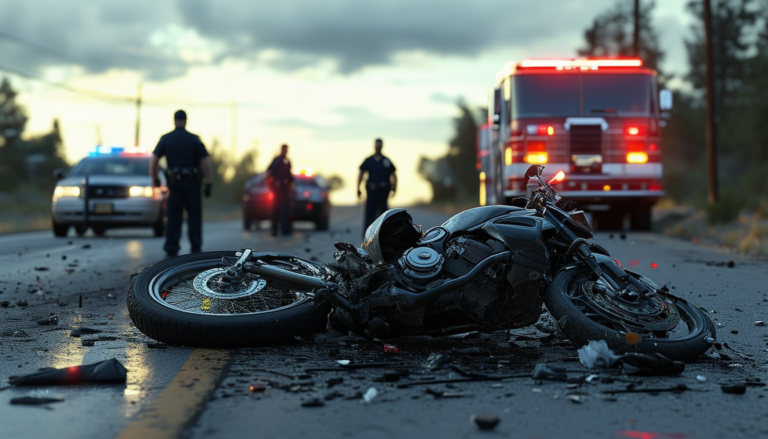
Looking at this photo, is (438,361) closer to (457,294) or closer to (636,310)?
(457,294)

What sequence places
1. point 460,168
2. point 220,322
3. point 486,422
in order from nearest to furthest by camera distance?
point 486,422 → point 220,322 → point 460,168

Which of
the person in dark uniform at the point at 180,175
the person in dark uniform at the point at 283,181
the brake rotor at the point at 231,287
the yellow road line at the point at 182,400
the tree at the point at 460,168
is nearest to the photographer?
the yellow road line at the point at 182,400

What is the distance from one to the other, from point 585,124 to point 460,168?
62.1 m

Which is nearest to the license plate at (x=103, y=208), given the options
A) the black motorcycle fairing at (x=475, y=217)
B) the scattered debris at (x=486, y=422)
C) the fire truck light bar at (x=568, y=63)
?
the fire truck light bar at (x=568, y=63)

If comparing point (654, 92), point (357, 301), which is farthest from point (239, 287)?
point (654, 92)

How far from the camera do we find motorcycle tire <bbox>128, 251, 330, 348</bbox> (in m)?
5.21

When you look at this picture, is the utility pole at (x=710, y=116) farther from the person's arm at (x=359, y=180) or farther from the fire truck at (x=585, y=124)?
the person's arm at (x=359, y=180)

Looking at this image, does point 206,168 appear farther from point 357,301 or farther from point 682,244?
point 682,244

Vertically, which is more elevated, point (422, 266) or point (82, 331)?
point (422, 266)

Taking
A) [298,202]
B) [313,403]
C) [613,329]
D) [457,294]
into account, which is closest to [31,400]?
[313,403]

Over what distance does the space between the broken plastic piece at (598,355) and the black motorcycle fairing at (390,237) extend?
1.17m

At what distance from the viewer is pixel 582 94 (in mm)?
17234

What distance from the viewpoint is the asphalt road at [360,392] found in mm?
3596

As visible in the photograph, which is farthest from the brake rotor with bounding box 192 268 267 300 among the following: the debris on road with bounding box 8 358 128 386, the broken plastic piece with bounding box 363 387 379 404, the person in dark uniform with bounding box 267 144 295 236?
the person in dark uniform with bounding box 267 144 295 236
